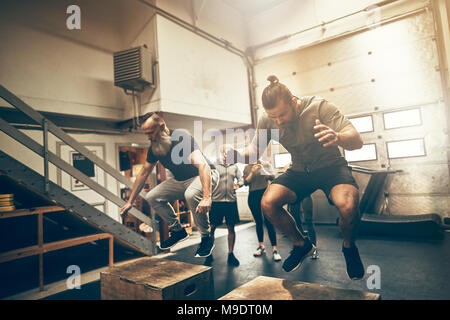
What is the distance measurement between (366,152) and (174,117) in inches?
167

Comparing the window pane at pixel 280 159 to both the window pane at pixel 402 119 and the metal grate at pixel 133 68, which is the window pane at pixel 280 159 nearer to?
the window pane at pixel 402 119

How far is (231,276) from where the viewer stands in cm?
335

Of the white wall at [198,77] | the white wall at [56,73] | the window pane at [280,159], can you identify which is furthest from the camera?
the window pane at [280,159]

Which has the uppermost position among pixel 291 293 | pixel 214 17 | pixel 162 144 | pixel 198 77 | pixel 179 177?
pixel 214 17

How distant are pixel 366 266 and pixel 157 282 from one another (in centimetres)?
274

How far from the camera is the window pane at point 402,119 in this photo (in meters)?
5.37

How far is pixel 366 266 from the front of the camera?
133 inches

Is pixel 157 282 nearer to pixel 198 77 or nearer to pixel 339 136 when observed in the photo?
pixel 339 136

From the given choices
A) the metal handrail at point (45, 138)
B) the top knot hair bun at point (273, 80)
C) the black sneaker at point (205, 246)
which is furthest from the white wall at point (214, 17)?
the black sneaker at point (205, 246)

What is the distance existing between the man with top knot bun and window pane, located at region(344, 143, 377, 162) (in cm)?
468

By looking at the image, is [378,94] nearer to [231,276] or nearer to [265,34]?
[265,34]

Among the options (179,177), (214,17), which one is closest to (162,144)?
(179,177)

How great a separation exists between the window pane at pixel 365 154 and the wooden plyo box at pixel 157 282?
4.97 m
